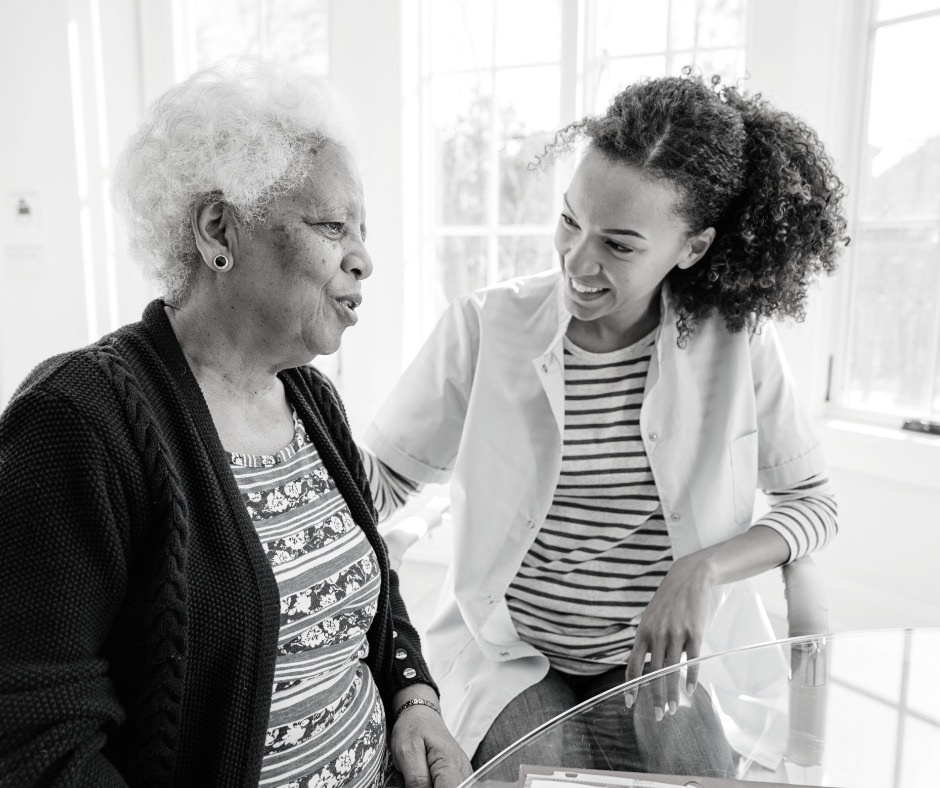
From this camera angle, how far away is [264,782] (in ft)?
3.07

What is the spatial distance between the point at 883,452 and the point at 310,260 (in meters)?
2.11

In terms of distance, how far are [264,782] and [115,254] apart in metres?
3.27

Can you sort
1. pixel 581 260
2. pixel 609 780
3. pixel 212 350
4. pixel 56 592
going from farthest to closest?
pixel 581 260
pixel 212 350
pixel 609 780
pixel 56 592

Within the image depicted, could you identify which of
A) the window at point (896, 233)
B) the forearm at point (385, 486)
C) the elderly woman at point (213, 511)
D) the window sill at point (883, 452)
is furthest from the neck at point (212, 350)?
the window at point (896, 233)

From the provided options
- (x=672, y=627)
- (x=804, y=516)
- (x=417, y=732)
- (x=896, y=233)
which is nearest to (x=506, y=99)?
(x=896, y=233)

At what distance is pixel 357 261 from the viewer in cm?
103

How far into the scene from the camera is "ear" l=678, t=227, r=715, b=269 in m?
1.39

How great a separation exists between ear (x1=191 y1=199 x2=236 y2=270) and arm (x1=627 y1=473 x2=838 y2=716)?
778 mm

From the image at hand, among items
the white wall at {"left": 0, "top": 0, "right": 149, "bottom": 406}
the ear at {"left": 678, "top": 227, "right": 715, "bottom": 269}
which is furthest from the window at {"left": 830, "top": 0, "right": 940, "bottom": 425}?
the white wall at {"left": 0, "top": 0, "right": 149, "bottom": 406}

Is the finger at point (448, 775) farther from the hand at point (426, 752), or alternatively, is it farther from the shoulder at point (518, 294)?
the shoulder at point (518, 294)

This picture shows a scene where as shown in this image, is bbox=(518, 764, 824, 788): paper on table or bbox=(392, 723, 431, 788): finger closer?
bbox=(518, 764, 824, 788): paper on table

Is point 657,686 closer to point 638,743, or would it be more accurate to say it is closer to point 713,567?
point 638,743

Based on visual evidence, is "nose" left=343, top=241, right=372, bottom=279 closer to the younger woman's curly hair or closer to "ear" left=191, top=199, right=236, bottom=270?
"ear" left=191, top=199, right=236, bottom=270

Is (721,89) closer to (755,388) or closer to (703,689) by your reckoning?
(755,388)
